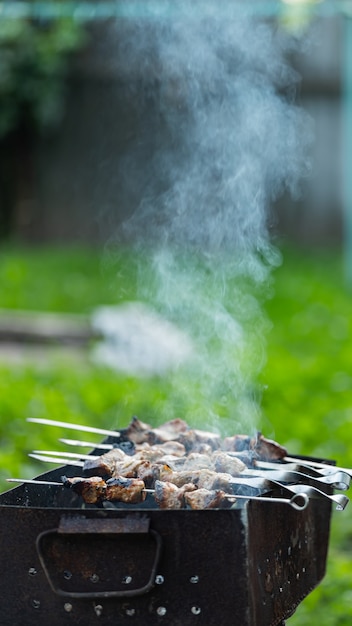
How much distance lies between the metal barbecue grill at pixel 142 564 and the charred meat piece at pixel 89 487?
18cm

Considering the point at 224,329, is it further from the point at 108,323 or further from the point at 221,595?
the point at 108,323

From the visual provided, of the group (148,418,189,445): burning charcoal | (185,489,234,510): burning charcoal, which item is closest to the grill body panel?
(185,489,234,510): burning charcoal

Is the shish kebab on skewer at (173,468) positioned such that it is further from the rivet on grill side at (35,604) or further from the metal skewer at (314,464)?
the rivet on grill side at (35,604)

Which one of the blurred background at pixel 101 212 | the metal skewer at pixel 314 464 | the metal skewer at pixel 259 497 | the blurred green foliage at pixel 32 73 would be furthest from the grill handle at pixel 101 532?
the blurred green foliage at pixel 32 73

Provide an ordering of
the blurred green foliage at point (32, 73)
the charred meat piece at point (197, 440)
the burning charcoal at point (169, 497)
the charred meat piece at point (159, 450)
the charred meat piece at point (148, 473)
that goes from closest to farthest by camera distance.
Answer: the burning charcoal at point (169, 497)
the charred meat piece at point (148, 473)
the charred meat piece at point (159, 450)
the charred meat piece at point (197, 440)
the blurred green foliage at point (32, 73)

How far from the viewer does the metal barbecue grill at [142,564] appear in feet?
7.55

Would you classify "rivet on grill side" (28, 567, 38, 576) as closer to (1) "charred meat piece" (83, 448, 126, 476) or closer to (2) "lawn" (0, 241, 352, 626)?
(1) "charred meat piece" (83, 448, 126, 476)

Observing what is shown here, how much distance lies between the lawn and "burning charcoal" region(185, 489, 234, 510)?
128 cm

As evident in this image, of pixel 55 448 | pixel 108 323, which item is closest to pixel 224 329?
pixel 55 448

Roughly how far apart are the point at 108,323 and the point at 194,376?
134 centimetres

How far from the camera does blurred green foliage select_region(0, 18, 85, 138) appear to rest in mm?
11898

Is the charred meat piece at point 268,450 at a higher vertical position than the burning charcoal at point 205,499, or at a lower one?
higher

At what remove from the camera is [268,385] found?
641 cm

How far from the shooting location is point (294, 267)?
11.4 metres
